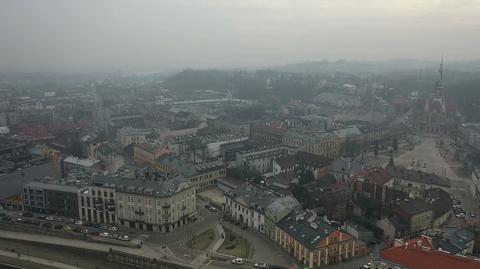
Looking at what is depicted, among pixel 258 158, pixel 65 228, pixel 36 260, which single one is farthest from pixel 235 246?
pixel 258 158

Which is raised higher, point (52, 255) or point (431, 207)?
point (431, 207)

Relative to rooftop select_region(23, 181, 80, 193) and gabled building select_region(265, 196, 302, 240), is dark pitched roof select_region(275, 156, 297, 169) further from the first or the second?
rooftop select_region(23, 181, 80, 193)

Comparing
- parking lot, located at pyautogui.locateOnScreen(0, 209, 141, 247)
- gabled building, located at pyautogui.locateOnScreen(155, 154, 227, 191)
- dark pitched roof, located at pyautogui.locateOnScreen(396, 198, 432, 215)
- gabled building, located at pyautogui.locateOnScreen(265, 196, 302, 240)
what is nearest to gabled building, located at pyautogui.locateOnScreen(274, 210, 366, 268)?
gabled building, located at pyautogui.locateOnScreen(265, 196, 302, 240)

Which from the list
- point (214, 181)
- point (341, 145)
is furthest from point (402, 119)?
point (214, 181)

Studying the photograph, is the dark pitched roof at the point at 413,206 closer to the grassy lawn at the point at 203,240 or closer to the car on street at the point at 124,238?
the grassy lawn at the point at 203,240

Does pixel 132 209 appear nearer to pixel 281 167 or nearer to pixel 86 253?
pixel 86 253

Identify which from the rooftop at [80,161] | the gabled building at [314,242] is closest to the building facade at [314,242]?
the gabled building at [314,242]
